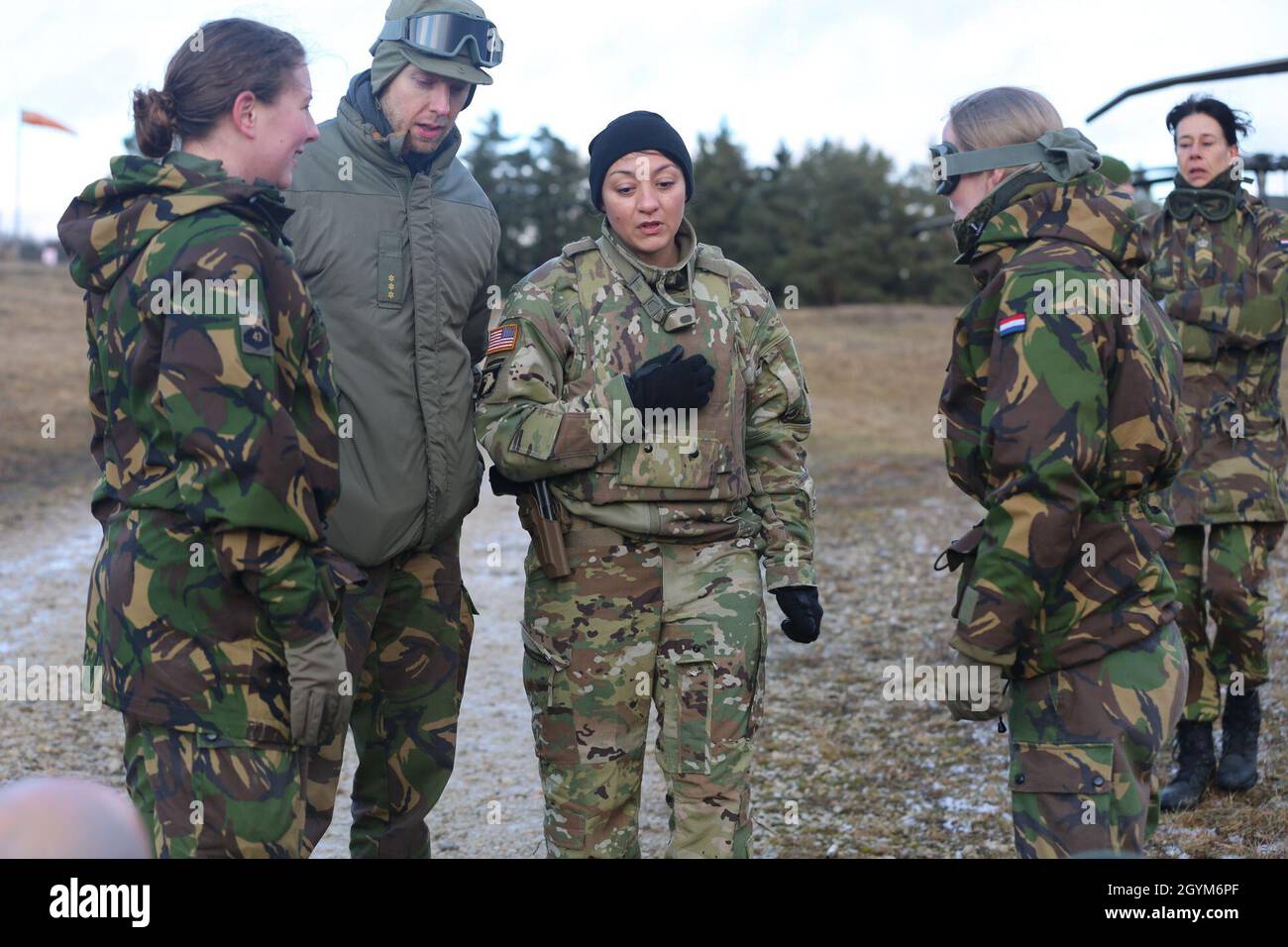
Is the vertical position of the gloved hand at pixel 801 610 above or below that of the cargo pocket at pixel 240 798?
above

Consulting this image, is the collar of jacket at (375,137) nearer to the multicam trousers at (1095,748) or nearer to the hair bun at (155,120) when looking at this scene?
the hair bun at (155,120)

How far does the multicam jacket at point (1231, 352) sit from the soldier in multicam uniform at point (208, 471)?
3.93 meters

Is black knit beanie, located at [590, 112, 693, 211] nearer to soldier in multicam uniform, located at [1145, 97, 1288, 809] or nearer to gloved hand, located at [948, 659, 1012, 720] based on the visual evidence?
gloved hand, located at [948, 659, 1012, 720]

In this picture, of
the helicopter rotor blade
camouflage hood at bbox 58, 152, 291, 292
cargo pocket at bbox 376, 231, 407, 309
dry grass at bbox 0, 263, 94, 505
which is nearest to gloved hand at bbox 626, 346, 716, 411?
cargo pocket at bbox 376, 231, 407, 309

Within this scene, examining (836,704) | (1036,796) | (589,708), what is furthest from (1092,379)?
(836,704)

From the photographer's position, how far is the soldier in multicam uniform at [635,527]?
3.64 meters

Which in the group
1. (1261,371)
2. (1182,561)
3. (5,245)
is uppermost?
(5,245)

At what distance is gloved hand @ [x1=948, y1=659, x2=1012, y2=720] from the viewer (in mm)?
3066

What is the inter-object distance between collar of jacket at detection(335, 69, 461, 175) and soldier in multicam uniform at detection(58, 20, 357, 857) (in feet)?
2.63

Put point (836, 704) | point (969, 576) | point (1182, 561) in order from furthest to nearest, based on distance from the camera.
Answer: point (836, 704), point (1182, 561), point (969, 576)

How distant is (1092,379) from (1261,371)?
10.3 feet

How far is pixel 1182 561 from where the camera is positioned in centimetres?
550

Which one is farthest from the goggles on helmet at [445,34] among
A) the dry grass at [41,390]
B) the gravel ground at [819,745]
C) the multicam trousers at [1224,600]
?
the dry grass at [41,390]
